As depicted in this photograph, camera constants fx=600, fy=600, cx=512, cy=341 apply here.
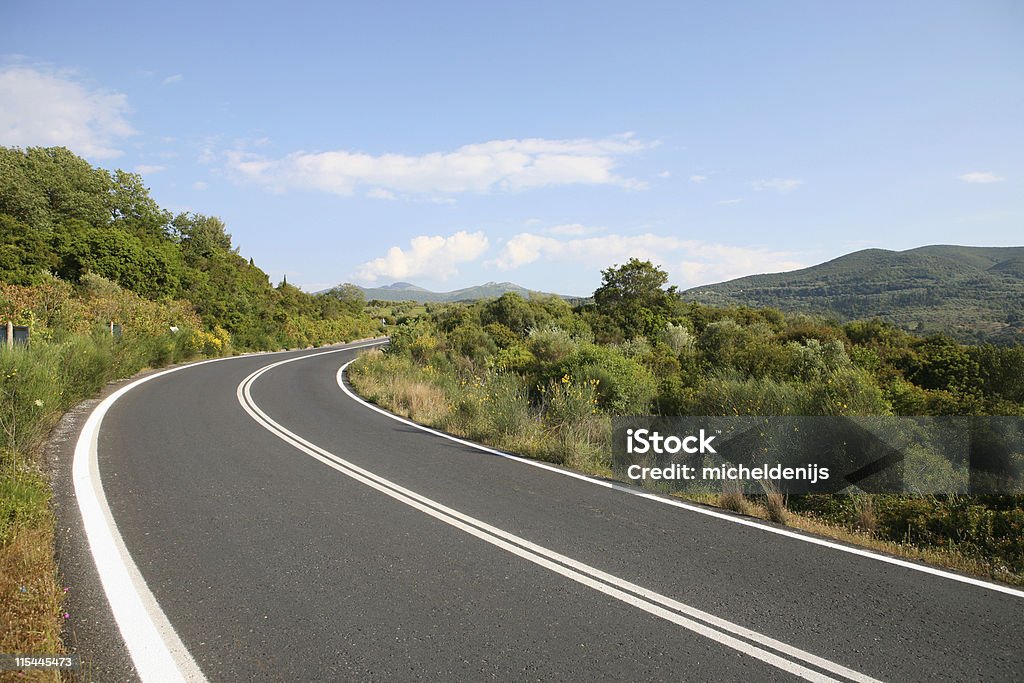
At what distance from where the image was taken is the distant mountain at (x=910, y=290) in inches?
1657

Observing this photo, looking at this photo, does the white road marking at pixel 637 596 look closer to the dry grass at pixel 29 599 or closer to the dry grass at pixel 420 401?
the dry grass at pixel 29 599

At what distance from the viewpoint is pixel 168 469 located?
768cm

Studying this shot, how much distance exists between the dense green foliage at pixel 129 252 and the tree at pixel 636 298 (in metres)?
22.0

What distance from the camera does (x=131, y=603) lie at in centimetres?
400

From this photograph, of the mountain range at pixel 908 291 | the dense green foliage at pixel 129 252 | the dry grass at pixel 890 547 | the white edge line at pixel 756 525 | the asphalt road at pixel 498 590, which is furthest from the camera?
the mountain range at pixel 908 291

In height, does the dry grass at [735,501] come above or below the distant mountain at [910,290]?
below

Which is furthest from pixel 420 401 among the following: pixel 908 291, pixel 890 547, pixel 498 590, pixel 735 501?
pixel 908 291

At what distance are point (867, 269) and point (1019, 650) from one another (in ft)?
338

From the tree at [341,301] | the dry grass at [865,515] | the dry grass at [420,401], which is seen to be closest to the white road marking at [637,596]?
the dry grass at [865,515]

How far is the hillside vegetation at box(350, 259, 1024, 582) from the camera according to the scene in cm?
614

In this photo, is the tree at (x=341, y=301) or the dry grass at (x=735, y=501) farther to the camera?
the tree at (x=341, y=301)

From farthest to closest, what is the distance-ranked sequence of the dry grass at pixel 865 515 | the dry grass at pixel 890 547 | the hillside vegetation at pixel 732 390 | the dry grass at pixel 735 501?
the dry grass at pixel 735 501, the dry grass at pixel 865 515, the hillside vegetation at pixel 732 390, the dry grass at pixel 890 547

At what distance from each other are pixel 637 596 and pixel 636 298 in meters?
26.6

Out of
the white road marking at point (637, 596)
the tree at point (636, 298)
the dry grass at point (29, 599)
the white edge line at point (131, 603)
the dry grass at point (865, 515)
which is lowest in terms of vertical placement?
the dry grass at point (865, 515)
